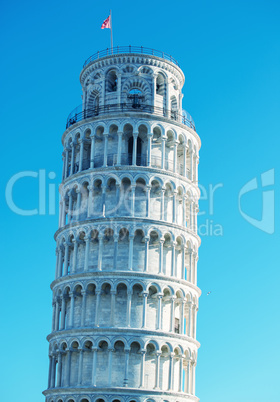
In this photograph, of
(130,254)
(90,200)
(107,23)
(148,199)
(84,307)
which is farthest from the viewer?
(107,23)

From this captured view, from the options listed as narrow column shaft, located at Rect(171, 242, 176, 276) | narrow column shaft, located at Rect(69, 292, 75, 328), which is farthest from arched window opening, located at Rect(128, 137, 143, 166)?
narrow column shaft, located at Rect(69, 292, 75, 328)

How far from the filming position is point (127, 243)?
59.5m

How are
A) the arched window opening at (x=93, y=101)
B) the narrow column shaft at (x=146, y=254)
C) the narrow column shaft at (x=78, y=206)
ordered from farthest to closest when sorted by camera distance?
the arched window opening at (x=93, y=101) → the narrow column shaft at (x=78, y=206) → the narrow column shaft at (x=146, y=254)

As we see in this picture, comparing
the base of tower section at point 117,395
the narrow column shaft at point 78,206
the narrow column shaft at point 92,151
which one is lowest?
the base of tower section at point 117,395

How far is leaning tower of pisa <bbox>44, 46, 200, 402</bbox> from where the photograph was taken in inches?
2233

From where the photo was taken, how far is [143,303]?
2269 inches

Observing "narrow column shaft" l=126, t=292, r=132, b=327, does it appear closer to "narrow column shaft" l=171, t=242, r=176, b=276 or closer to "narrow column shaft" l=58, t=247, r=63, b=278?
"narrow column shaft" l=171, t=242, r=176, b=276

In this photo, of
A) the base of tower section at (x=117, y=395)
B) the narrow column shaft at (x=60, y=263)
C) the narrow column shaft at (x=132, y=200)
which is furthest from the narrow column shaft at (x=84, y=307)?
the narrow column shaft at (x=132, y=200)

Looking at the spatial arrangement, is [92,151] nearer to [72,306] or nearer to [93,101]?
[93,101]

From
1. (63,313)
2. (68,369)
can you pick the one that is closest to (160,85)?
(63,313)

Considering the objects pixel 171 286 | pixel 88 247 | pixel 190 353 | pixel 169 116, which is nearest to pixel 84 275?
pixel 88 247

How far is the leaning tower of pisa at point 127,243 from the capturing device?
56719 mm

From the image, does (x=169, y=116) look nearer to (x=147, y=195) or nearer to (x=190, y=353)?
(x=147, y=195)

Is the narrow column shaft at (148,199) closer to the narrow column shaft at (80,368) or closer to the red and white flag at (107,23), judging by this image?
the narrow column shaft at (80,368)
